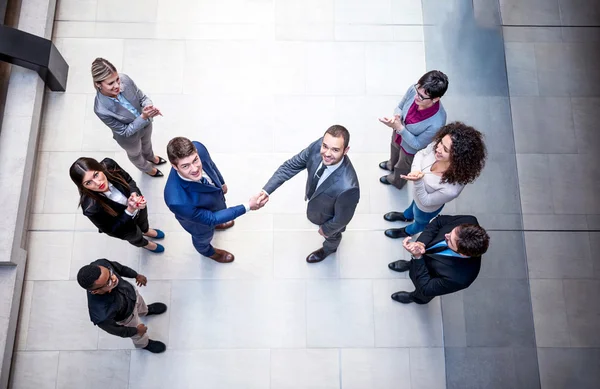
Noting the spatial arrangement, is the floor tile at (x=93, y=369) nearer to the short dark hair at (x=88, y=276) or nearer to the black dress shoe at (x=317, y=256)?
the short dark hair at (x=88, y=276)

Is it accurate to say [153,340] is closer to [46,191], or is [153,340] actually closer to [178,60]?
[46,191]

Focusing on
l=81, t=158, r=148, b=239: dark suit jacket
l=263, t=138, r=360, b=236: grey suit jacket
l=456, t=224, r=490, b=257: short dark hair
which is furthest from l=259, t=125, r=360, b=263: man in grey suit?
l=81, t=158, r=148, b=239: dark suit jacket

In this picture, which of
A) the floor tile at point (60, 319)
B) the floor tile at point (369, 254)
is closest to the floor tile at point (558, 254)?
the floor tile at point (369, 254)

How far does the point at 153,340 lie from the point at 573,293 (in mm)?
3531

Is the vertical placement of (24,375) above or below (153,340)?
below

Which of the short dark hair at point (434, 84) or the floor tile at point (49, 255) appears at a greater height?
the short dark hair at point (434, 84)

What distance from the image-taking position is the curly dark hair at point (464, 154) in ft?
10.5

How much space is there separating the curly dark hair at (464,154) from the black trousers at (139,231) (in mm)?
2582

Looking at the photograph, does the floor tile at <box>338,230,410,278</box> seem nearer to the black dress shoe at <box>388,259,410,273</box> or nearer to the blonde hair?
the black dress shoe at <box>388,259,410,273</box>

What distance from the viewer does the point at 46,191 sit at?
4688 millimetres

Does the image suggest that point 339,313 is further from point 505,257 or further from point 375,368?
point 505,257

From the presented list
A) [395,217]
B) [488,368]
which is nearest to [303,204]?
[395,217]

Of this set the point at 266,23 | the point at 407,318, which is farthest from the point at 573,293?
the point at 266,23

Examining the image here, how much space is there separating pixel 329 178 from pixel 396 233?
61.3 inches
